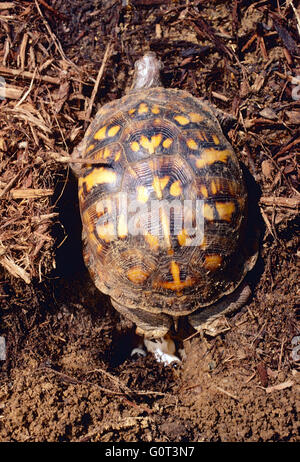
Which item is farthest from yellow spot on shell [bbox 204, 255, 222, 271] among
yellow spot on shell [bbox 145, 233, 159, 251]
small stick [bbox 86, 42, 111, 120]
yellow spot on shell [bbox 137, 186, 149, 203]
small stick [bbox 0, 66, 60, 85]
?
small stick [bbox 0, 66, 60, 85]

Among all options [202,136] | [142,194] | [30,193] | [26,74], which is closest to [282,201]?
[202,136]

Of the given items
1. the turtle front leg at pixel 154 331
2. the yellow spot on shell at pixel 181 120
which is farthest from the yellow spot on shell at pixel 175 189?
the turtle front leg at pixel 154 331

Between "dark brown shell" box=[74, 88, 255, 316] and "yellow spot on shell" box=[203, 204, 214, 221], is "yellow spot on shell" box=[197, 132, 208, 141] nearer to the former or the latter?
"dark brown shell" box=[74, 88, 255, 316]

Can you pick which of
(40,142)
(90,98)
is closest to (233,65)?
(90,98)

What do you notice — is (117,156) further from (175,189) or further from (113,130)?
(175,189)
